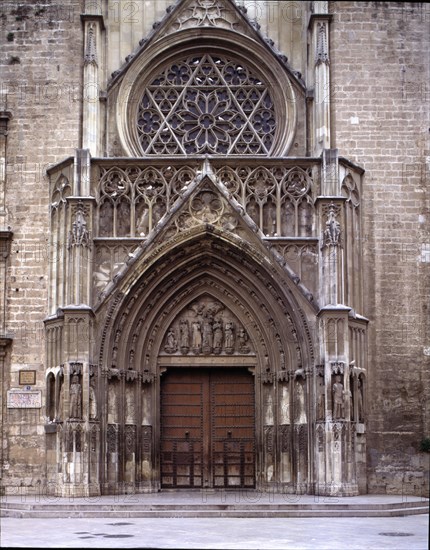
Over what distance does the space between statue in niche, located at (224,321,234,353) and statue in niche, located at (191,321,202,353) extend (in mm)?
589

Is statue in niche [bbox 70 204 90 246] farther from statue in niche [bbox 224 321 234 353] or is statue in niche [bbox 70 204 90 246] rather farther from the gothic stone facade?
statue in niche [bbox 224 321 234 353]

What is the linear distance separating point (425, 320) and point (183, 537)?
10.2 meters

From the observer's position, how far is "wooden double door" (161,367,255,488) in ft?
73.6

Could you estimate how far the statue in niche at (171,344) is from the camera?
2262 cm

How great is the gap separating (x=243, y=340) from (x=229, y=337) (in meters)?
0.34

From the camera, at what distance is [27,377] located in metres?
22.0

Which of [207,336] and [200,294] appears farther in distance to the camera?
[200,294]

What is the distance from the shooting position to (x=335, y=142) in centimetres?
2277

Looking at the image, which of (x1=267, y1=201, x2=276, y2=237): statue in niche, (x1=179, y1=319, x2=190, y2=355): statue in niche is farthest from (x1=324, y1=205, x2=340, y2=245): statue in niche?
(x1=179, y1=319, x2=190, y2=355): statue in niche

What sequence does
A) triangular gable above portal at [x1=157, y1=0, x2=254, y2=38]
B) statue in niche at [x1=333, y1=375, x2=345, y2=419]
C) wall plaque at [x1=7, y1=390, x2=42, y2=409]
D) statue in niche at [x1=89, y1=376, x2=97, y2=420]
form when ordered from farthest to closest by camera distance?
triangular gable above portal at [x1=157, y1=0, x2=254, y2=38] → wall plaque at [x1=7, y1=390, x2=42, y2=409] → statue in niche at [x1=89, y1=376, x2=97, y2=420] → statue in niche at [x1=333, y1=375, x2=345, y2=419]

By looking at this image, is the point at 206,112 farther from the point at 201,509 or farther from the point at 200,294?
the point at 201,509

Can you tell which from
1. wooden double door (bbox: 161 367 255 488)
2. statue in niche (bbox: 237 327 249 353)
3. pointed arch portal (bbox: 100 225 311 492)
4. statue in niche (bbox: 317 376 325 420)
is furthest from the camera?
statue in niche (bbox: 237 327 249 353)

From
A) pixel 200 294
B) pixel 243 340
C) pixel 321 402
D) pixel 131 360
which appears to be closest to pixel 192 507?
pixel 321 402

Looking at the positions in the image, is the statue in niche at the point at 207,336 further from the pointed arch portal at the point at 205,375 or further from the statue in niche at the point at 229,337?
the statue in niche at the point at 229,337
